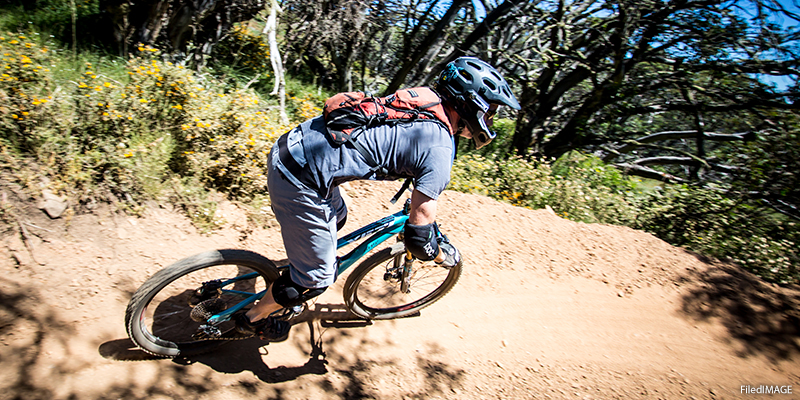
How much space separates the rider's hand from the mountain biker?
1.21ft

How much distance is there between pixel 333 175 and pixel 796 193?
6936 mm

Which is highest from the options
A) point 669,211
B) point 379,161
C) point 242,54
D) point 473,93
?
point 473,93

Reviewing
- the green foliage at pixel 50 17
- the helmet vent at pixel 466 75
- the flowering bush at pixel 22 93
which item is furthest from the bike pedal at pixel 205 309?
the green foliage at pixel 50 17

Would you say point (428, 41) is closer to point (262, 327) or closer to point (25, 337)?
point (262, 327)

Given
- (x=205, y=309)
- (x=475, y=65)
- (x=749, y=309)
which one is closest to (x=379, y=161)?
(x=475, y=65)

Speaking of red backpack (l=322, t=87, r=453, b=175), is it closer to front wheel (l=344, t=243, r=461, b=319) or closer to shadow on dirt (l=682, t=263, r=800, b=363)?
front wheel (l=344, t=243, r=461, b=319)

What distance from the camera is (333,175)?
219 cm

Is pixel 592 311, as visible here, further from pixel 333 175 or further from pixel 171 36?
pixel 171 36

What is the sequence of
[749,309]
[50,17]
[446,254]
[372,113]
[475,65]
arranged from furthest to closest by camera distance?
[50,17]
[749,309]
[446,254]
[475,65]
[372,113]

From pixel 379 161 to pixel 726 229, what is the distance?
19.7 feet

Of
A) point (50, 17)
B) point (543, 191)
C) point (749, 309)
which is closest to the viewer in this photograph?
point (749, 309)

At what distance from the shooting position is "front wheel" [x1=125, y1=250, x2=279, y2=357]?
2504mm

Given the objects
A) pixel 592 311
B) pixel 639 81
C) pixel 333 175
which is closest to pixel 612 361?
pixel 592 311

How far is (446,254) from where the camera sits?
2.98 metres
